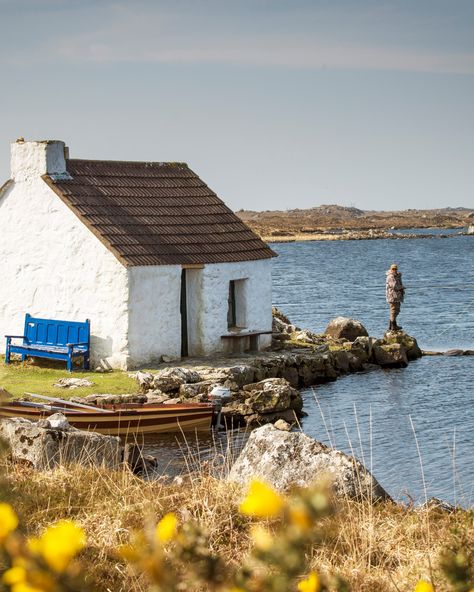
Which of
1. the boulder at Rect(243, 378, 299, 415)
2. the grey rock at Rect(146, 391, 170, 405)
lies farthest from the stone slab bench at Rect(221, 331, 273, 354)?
the grey rock at Rect(146, 391, 170, 405)

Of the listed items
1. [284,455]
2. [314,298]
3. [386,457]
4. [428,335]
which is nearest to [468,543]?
[284,455]

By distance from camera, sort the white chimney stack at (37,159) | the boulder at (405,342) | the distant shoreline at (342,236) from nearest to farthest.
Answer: the white chimney stack at (37,159) < the boulder at (405,342) < the distant shoreline at (342,236)

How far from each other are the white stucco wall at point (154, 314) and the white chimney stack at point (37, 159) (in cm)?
349

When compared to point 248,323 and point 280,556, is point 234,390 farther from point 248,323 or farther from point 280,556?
point 280,556

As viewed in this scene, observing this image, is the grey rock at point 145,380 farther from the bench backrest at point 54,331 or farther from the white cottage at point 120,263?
the bench backrest at point 54,331

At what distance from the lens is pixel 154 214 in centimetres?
2453

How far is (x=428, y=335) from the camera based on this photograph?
1400 inches

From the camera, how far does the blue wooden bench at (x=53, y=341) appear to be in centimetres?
2194

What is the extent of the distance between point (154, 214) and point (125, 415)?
8.04 m

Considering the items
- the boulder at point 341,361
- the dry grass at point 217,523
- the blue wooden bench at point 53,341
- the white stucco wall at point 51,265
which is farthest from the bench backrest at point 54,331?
the dry grass at point 217,523

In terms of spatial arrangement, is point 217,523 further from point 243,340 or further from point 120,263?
point 243,340

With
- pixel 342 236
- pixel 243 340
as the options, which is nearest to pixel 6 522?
pixel 243 340

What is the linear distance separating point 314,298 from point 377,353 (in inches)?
1032

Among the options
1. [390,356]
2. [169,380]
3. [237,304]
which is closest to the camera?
[169,380]
